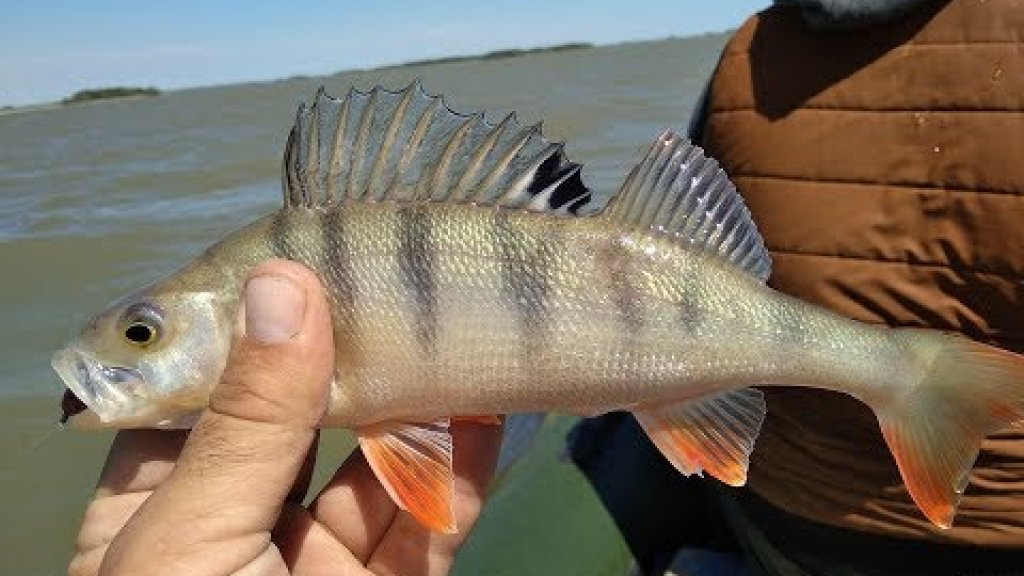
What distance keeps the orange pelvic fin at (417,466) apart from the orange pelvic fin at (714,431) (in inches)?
14.5

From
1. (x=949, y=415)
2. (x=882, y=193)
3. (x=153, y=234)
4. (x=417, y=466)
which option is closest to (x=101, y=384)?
(x=417, y=466)

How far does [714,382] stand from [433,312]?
1.63 ft

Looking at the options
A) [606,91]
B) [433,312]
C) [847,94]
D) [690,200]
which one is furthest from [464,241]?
[606,91]

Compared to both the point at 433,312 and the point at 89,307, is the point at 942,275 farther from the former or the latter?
the point at 89,307

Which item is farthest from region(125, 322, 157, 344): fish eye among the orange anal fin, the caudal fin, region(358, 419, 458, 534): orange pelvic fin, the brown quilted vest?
the brown quilted vest

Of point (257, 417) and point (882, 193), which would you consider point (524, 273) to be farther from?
point (882, 193)

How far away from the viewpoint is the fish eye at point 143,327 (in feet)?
5.75

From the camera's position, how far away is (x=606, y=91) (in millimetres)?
20859

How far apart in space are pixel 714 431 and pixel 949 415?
41cm

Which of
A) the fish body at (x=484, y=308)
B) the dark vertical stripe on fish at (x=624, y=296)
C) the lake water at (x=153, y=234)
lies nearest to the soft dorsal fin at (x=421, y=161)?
the fish body at (x=484, y=308)

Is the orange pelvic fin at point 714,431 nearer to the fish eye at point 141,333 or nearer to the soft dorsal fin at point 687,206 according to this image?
the soft dorsal fin at point 687,206

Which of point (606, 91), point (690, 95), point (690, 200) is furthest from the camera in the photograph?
point (606, 91)

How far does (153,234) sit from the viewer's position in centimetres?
1012

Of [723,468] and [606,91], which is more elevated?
[723,468]
